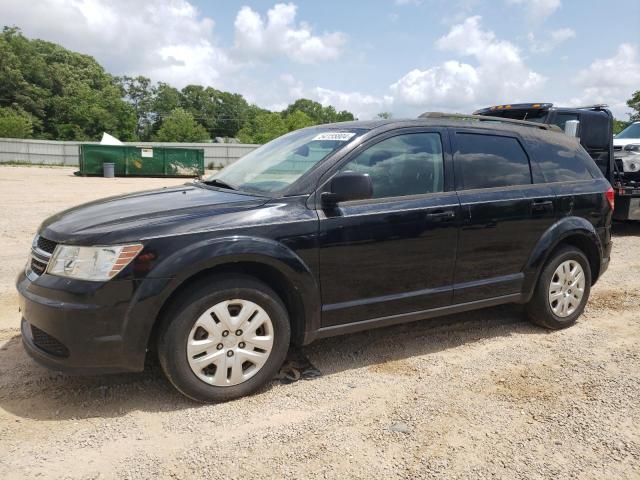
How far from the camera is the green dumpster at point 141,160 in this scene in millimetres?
29516

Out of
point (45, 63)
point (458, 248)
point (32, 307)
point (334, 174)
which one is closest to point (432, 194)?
point (458, 248)

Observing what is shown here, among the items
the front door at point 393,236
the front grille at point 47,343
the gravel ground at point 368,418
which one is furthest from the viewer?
the front door at point 393,236

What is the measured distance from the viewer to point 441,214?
3.81 meters

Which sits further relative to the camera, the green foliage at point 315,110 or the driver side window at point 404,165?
the green foliage at point 315,110

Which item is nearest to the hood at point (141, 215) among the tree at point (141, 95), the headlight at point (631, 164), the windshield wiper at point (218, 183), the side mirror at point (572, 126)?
the windshield wiper at point (218, 183)

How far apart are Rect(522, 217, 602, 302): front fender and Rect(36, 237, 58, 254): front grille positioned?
349cm

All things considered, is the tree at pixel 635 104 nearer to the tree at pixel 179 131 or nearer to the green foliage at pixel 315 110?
the tree at pixel 179 131

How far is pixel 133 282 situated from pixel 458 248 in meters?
2.31

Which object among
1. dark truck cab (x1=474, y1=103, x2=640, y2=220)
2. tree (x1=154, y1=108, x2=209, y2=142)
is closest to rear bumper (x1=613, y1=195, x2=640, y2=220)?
dark truck cab (x1=474, y1=103, x2=640, y2=220)

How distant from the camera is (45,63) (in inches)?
2916

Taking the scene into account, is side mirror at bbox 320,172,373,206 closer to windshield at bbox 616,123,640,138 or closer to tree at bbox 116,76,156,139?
windshield at bbox 616,123,640,138

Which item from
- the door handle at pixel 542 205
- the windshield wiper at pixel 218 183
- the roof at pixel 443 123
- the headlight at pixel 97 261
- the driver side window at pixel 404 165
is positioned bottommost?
the headlight at pixel 97 261

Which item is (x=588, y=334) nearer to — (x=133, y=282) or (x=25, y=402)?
(x=133, y=282)

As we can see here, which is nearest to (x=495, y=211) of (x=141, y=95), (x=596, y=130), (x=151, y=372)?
(x=151, y=372)
